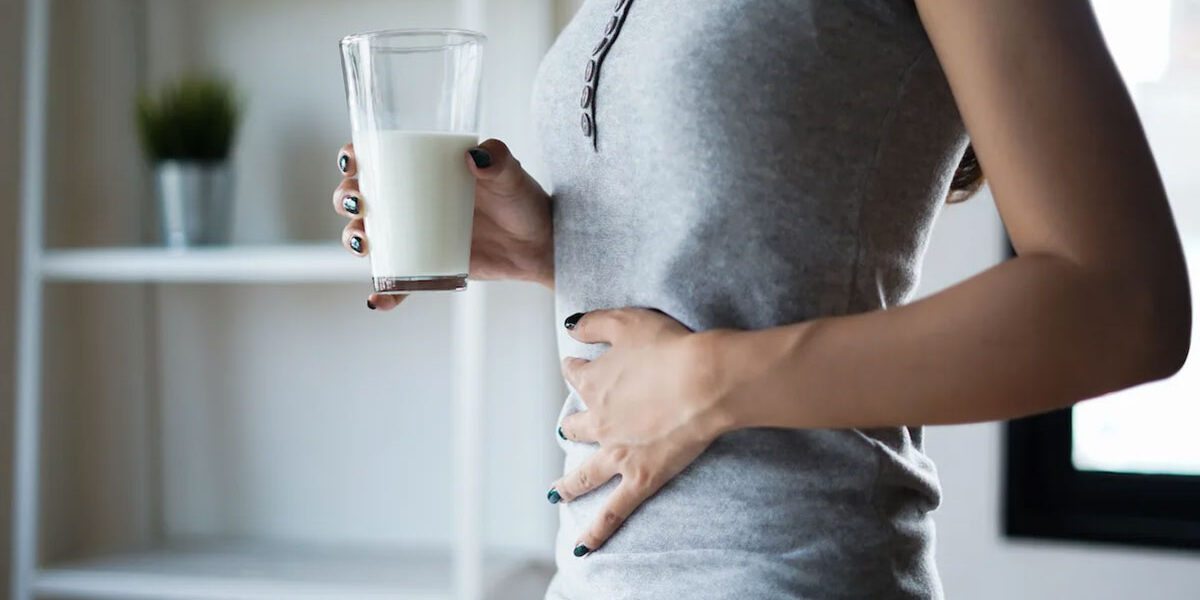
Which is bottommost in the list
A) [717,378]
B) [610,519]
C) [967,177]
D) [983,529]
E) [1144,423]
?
[983,529]

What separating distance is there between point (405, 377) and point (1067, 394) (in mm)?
1414

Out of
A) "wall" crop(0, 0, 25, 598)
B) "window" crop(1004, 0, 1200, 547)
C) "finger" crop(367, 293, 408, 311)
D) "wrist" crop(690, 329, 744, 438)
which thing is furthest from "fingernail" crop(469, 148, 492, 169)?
"wall" crop(0, 0, 25, 598)

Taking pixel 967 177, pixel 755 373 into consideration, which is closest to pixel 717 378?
pixel 755 373

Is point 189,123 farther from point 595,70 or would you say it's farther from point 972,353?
point 972,353

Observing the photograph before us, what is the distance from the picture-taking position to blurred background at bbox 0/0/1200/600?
1666 mm

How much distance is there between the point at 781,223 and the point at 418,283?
26 cm

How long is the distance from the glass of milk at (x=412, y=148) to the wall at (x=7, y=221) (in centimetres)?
123

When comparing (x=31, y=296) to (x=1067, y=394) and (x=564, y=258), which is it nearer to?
(x=564, y=258)

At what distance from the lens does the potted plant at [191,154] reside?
1728mm

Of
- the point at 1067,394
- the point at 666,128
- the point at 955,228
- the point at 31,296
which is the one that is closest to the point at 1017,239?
the point at 1067,394

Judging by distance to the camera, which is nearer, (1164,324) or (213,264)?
(1164,324)

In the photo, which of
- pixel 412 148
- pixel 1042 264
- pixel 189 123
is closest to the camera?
pixel 1042 264

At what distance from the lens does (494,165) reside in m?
0.77

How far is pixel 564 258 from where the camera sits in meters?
0.76
